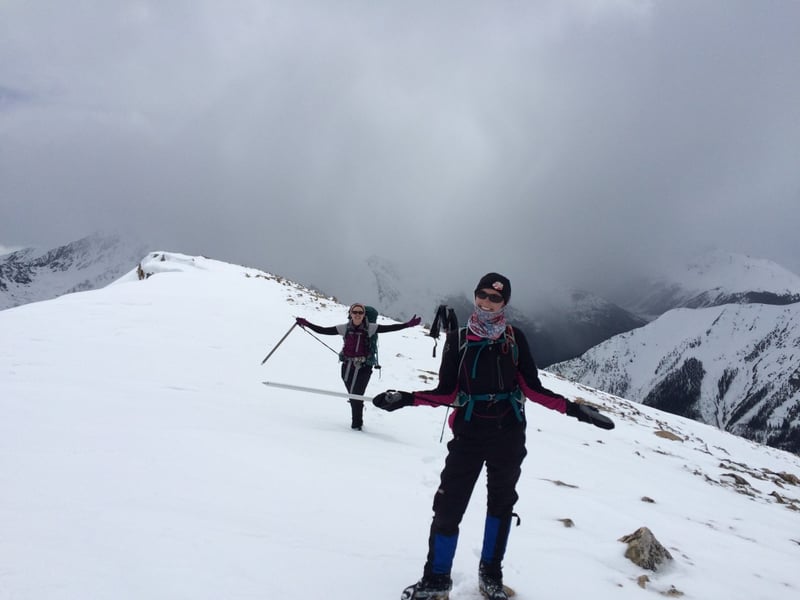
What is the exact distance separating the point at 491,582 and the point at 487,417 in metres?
1.49

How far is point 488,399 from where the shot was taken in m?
3.89

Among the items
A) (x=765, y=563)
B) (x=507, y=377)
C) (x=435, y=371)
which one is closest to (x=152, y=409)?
(x=507, y=377)

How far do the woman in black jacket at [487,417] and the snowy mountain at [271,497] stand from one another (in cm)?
57

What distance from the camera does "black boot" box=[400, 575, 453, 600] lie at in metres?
3.55

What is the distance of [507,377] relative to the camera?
3.99 meters

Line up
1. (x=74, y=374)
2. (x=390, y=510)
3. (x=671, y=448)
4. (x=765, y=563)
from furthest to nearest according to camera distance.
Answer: (x=671, y=448)
(x=74, y=374)
(x=765, y=563)
(x=390, y=510)

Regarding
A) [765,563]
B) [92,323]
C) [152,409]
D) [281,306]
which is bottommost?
[765,563]

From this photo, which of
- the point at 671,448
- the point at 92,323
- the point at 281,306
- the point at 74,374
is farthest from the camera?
the point at 281,306

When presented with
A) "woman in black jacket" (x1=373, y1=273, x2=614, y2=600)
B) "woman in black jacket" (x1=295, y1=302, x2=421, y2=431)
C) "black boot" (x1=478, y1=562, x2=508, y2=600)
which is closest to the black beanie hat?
"woman in black jacket" (x1=373, y1=273, x2=614, y2=600)

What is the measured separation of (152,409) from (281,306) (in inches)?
718

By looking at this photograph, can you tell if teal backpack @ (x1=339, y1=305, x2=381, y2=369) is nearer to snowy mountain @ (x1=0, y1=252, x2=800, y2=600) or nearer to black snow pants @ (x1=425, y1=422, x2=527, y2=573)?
snowy mountain @ (x1=0, y1=252, x2=800, y2=600)

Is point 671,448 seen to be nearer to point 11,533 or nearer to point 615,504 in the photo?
point 615,504

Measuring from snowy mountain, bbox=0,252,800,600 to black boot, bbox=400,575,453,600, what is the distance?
17 centimetres

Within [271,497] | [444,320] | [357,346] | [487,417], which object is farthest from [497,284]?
[357,346]
